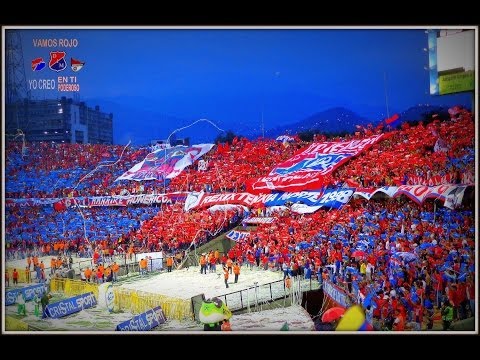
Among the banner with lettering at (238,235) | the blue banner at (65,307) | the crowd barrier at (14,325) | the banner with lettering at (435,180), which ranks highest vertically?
the banner with lettering at (435,180)

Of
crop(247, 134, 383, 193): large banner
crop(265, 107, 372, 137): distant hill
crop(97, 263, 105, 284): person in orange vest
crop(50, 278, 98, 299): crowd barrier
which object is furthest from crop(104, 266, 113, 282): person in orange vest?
crop(265, 107, 372, 137): distant hill

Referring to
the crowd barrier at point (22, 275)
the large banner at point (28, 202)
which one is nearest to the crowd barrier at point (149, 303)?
the crowd barrier at point (22, 275)

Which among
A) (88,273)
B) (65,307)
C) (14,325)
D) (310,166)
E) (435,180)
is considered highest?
(310,166)

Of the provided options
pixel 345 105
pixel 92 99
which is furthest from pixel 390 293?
pixel 92 99

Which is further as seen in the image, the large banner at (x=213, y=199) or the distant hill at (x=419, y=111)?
the large banner at (x=213, y=199)

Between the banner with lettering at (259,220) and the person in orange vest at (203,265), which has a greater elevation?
the banner with lettering at (259,220)

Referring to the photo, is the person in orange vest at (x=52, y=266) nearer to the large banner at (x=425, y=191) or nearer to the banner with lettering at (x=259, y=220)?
the banner with lettering at (x=259, y=220)

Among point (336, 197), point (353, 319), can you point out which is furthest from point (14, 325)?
point (336, 197)

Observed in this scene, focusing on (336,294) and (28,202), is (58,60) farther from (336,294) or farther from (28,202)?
(336,294)
